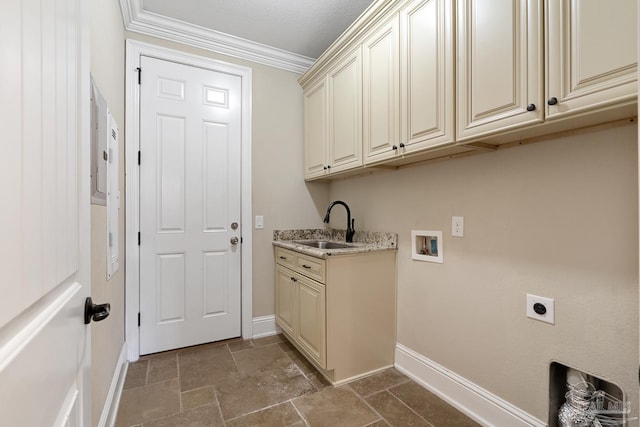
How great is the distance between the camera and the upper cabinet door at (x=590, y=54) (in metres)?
0.95

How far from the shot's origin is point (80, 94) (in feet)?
2.38

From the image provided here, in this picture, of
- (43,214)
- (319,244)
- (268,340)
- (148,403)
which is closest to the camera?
(43,214)

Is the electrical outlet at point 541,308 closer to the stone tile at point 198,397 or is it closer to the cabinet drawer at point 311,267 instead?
the cabinet drawer at point 311,267

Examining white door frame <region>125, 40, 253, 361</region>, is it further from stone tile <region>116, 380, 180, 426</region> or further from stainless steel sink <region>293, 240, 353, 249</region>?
stainless steel sink <region>293, 240, 353, 249</region>

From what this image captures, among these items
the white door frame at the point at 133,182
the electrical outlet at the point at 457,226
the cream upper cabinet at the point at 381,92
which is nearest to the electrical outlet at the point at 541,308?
the electrical outlet at the point at 457,226

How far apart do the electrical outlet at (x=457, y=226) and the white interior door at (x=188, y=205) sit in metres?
1.80

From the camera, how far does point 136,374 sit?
210 cm

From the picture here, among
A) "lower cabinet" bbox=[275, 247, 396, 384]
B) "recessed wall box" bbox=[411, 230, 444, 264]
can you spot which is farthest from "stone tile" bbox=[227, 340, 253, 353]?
"recessed wall box" bbox=[411, 230, 444, 264]

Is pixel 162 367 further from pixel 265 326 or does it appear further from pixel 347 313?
pixel 347 313

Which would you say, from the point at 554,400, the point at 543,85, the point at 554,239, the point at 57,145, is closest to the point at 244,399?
the point at 554,400

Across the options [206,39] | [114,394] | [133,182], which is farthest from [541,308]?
[206,39]

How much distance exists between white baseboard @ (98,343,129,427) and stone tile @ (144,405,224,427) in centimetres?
19

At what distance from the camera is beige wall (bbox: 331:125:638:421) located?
3.87 ft

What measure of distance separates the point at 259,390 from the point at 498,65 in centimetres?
222
